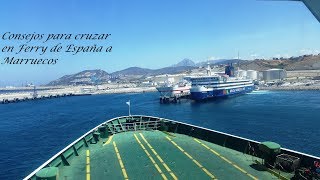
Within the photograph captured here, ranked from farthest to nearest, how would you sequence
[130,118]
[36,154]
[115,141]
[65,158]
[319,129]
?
[319,129]
[36,154]
[130,118]
[115,141]
[65,158]

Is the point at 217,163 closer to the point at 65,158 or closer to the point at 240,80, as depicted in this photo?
the point at 65,158

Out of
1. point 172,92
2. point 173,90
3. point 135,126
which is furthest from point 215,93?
point 135,126

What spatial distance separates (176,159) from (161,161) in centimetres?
89

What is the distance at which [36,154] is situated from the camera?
47.6 m

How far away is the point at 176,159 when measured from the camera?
53.8ft

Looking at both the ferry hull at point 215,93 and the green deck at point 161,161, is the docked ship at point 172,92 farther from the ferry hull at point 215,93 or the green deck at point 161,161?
the green deck at point 161,161

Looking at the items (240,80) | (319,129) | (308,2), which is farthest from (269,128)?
(240,80)

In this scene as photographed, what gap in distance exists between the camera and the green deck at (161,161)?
45.9 feet

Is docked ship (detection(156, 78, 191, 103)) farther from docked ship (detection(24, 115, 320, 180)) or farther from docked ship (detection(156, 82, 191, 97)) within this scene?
docked ship (detection(24, 115, 320, 180))

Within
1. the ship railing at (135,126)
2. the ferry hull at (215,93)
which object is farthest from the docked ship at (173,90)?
the ship railing at (135,126)

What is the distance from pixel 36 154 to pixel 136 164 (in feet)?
123

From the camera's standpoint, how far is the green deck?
45.9ft

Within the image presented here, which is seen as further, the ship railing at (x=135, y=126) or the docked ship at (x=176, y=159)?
the ship railing at (x=135, y=126)

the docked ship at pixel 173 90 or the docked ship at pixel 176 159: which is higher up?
the docked ship at pixel 176 159
